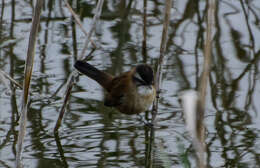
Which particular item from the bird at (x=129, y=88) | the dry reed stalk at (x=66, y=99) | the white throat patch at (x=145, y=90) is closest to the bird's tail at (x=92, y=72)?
the bird at (x=129, y=88)

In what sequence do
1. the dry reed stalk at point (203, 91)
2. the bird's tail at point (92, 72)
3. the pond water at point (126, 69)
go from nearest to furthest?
the dry reed stalk at point (203, 91), the pond water at point (126, 69), the bird's tail at point (92, 72)

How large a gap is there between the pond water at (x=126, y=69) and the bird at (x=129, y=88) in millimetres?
227

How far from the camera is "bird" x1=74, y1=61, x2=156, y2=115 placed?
4.91 metres

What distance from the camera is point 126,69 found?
6.32m

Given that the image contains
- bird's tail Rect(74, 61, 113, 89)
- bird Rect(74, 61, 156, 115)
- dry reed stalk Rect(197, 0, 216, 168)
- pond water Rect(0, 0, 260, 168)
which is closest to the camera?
dry reed stalk Rect(197, 0, 216, 168)

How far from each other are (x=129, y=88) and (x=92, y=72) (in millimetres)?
385

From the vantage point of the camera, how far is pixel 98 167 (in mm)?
4488

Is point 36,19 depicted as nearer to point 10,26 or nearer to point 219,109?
point 219,109

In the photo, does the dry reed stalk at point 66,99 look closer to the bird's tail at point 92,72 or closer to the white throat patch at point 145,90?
the bird's tail at point 92,72

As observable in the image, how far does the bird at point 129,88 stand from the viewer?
491 centimetres

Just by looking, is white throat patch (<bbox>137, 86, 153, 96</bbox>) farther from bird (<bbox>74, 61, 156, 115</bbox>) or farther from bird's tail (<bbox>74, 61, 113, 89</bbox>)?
bird's tail (<bbox>74, 61, 113, 89</bbox>)

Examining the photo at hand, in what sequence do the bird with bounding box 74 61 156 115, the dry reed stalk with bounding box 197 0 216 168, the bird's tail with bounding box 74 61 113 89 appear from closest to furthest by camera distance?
the dry reed stalk with bounding box 197 0 216 168 < the bird with bounding box 74 61 156 115 < the bird's tail with bounding box 74 61 113 89

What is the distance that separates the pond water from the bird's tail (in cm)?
35

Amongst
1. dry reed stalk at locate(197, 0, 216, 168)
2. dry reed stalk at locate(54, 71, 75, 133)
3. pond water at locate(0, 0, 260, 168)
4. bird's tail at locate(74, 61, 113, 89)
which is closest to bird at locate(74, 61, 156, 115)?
bird's tail at locate(74, 61, 113, 89)
